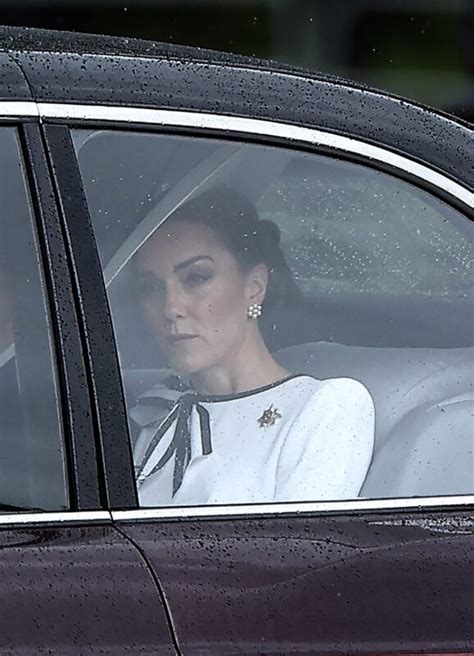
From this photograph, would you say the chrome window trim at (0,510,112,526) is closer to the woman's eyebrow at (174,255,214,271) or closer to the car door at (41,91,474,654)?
the car door at (41,91,474,654)

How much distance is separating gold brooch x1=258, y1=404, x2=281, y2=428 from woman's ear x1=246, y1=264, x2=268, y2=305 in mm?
156

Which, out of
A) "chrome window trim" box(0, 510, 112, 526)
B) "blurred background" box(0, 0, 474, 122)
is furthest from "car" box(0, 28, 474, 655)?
"blurred background" box(0, 0, 474, 122)

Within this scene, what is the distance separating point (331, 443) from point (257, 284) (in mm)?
246

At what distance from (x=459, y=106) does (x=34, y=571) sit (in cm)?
994

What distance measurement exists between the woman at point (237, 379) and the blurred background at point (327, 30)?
9.28m

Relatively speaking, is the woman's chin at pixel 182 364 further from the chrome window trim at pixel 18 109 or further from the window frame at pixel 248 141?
the chrome window trim at pixel 18 109

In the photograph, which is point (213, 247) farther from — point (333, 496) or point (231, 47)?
point (231, 47)

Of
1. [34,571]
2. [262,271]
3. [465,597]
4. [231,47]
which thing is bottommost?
[465,597]

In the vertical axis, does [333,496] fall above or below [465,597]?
above

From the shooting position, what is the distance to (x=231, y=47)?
11.5 metres

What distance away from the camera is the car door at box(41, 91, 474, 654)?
1.94 m

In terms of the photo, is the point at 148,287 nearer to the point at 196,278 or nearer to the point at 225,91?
the point at 196,278

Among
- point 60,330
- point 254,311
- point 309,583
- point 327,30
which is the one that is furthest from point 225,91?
point 327,30

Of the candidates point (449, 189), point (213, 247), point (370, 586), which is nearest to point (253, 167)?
point (213, 247)
